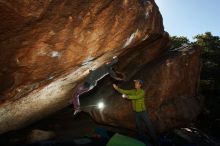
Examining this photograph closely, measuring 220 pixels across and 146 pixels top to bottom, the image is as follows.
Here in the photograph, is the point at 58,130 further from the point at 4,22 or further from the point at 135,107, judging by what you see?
the point at 4,22

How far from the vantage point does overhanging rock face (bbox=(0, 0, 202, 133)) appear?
6.00 metres

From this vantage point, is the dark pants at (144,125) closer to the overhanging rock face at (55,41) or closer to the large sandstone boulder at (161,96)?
the large sandstone boulder at (161,96)

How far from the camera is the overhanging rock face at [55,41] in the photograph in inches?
236

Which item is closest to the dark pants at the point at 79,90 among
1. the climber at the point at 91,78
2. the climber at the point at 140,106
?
the climber at the point at 91,78

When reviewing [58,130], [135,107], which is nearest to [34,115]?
[58,130]

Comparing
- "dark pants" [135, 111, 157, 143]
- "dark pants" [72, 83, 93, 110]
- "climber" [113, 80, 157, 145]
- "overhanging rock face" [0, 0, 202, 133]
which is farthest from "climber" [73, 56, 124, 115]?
"dark pants" [135, 111, 157, 143]

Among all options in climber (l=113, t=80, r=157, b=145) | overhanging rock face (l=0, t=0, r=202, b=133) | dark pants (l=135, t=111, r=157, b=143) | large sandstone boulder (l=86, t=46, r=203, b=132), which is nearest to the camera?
overhanging rock face (l=0, t=0, r=202, b=133)

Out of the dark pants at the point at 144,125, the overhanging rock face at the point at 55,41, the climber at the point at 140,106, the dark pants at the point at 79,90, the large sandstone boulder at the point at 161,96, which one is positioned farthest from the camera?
the large sandstone boulder at the point at 161,96

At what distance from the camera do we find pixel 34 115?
36.6 ft

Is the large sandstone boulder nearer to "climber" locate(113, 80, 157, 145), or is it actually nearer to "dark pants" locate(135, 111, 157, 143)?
"dark pants" locate(135, 111, 157, 143)

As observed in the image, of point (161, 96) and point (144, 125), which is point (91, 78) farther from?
point (161, 96)

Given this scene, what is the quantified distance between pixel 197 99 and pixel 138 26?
7.41m

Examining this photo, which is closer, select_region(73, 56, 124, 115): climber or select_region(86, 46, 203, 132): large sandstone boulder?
select_region(73, 56, 124, 115): climber

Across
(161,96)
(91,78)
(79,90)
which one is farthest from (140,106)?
(161,96)
